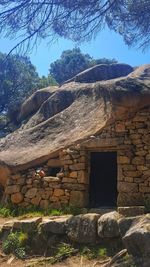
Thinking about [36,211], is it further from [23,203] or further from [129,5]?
[129,5]

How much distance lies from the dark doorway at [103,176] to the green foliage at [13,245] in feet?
12.0

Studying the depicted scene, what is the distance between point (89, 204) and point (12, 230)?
2285mm

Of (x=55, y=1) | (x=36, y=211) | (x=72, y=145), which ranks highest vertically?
(x=55, y=1)

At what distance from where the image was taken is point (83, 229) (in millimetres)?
5996

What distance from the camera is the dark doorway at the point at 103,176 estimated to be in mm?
10070

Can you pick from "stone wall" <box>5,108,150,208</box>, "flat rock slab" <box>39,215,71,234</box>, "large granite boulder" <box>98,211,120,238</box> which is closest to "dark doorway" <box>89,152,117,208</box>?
"stone wall" <box>5,108,150,208</box>

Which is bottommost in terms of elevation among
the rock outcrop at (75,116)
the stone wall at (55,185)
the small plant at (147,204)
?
→ the small plant at (147,204)

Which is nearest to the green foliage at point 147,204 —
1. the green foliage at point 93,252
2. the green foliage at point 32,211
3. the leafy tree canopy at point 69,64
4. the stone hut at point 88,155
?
the stone hut at point 88,155

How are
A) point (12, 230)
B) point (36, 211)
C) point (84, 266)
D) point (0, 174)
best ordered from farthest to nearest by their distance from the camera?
point (0, 174) < point (36, 211) < point (12, 230) < point (84, 266)

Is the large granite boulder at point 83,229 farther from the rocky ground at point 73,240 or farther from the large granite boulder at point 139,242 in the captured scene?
the large granite boulder at point 139,242

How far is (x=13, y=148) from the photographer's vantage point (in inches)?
403

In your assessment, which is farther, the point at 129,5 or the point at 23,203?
the point at 23,203

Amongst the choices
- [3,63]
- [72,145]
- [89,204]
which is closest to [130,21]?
[3,63]

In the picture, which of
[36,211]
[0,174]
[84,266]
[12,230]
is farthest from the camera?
[0,174]
